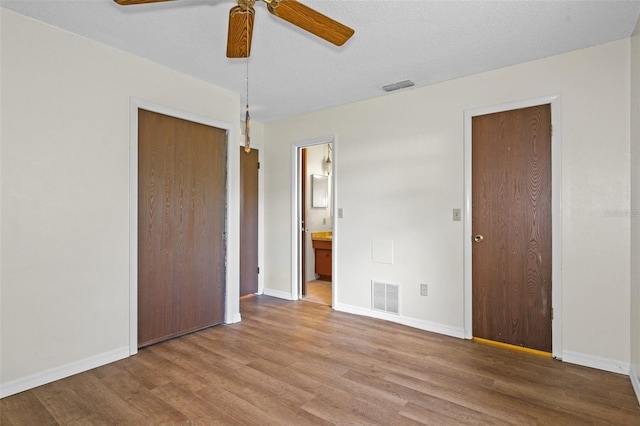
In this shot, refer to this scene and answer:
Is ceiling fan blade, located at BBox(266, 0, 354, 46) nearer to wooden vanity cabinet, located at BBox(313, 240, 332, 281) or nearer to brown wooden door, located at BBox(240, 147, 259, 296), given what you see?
brown wooden door, located at BBox(240, 147, 259, 296)

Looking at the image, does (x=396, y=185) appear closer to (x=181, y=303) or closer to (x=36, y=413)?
(x=181, y=303)

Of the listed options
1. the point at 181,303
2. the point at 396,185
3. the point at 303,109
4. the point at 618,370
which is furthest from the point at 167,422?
the point at 303,109

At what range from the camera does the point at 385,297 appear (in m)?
3.87

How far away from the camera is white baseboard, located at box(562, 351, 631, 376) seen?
2.61 metres

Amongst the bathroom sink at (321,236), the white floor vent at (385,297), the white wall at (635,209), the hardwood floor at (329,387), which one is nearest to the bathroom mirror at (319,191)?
the bathroom sink at (321,236)

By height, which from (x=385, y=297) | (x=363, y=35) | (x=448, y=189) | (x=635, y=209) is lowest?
(x=385, y=297)

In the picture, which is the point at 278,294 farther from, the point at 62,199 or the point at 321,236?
the point at 62,199

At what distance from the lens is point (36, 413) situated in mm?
2109

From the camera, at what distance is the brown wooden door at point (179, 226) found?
310 cm

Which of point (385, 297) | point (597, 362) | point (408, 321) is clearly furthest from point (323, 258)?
point (597, 362)

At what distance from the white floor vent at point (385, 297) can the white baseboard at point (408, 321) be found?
65 millimetres

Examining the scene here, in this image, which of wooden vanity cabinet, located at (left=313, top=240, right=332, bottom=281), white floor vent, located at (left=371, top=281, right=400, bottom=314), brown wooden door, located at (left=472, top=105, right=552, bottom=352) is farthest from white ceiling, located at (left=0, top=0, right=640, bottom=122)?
wooden vanity cabinet, located at (left=313, top=240, right=332, bottom=281)

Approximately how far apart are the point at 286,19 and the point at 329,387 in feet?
7.50

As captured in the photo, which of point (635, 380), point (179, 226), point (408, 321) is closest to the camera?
point (635, 380)
